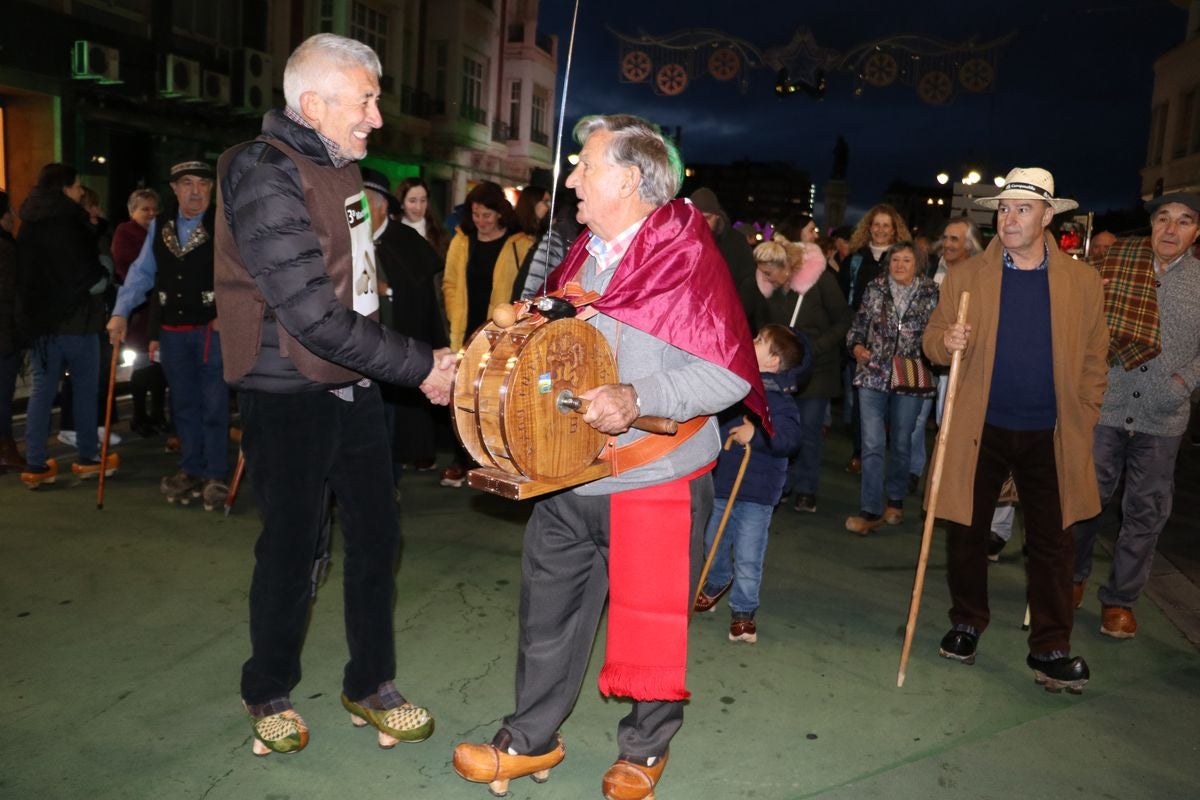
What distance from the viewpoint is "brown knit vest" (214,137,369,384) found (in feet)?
10.1

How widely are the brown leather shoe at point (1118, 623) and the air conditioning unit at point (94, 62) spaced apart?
16832 millimetres

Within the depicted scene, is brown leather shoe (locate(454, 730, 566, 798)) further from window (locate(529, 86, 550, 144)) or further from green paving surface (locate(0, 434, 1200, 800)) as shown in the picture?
window (locate(529, 86, 550, 144))

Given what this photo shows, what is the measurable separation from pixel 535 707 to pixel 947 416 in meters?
2.24

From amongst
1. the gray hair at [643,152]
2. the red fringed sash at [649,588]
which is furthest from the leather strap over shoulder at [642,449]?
the gray hair at [643,152]

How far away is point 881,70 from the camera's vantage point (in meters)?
14.4

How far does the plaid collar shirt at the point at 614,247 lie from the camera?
2.98 meters

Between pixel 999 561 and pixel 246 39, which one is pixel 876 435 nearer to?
pixel 999 561

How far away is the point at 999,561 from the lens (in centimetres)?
634

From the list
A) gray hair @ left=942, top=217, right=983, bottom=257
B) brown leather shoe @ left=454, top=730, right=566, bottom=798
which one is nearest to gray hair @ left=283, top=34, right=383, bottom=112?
brown leather shoe @ left=454, top=730, right=566, bottom=798

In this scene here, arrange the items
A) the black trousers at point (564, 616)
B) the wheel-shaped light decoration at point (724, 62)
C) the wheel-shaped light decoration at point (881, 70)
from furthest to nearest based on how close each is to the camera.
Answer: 1. the wheel-shaped light decoration at point (724, 62)
2. the wheel-shaped light decoration at point (881, 70)
3. the black trousers at point (564, 616)

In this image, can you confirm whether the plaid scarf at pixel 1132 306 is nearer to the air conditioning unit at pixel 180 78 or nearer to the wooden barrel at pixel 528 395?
the wooden barrel at pixel 528 395

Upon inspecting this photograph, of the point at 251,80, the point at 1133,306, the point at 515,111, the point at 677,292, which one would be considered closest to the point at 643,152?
the point at 677,292

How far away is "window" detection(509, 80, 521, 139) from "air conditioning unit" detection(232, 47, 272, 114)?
16992 millimetres

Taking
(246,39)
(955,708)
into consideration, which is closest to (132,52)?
(246,39)
